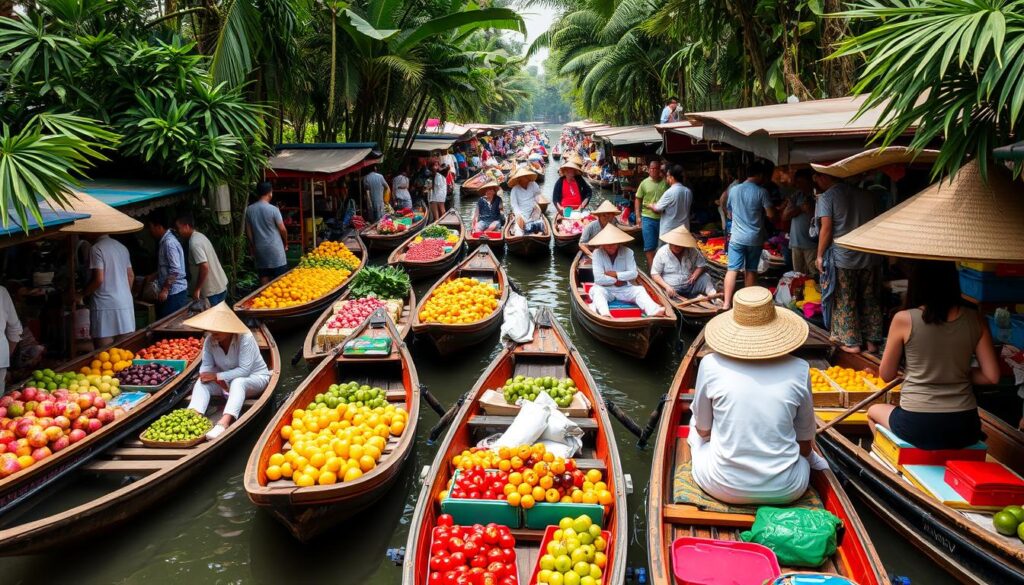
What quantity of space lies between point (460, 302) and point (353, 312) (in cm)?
134

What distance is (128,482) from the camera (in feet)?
17.4

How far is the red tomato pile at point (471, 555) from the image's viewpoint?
3418 mm

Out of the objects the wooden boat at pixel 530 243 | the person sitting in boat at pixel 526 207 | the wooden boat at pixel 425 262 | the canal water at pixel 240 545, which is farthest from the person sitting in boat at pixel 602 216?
the canal water at pixel 240 545

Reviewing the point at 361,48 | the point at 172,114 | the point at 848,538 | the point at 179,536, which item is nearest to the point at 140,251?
the point at 172,114

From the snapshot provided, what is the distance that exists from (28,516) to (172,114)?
4.88 meters

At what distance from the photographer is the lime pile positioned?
5312mm

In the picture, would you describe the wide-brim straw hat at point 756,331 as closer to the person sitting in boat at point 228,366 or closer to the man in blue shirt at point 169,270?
the person sitting in boat at point 228,366

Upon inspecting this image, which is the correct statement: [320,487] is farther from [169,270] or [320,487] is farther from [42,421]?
[169,270]

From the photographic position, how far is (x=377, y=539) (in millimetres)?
4949

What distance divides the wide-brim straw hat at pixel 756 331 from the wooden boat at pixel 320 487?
239cm

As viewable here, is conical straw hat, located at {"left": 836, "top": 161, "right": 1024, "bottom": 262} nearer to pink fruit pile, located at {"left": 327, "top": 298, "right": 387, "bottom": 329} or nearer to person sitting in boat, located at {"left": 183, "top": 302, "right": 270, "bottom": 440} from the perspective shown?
person sitting in boat, located at {"left": 183, "top": 302, "right": 270, "bottom": 440}

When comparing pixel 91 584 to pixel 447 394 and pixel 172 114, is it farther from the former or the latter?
pixel 172 114

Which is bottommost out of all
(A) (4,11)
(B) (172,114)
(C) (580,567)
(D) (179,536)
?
(D) (179,536)

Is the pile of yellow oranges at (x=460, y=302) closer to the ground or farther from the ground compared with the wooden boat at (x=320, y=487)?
farther from the ground
